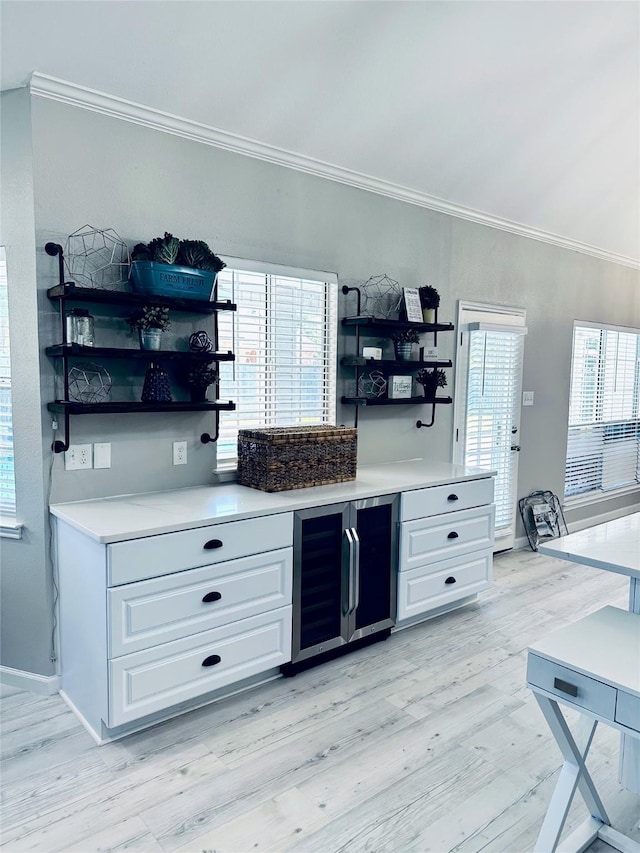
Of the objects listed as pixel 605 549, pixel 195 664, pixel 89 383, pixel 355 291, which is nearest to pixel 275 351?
pixel 355 291

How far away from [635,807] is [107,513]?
7.28ft

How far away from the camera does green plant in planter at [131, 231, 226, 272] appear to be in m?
2.62

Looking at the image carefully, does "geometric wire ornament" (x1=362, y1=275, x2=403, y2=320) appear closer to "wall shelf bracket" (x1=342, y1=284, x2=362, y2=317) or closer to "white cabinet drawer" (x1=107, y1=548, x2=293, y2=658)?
"wall shelf bracket" (x1=342, y1=284, x2=362, y2=317)

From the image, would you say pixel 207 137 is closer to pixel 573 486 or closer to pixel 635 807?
pixel 635 807

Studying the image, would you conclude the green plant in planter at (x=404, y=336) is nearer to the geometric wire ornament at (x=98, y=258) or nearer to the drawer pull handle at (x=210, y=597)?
the geometric wire ornament at (x=98, y=258)

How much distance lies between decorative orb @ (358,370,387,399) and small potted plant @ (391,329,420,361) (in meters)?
0.18

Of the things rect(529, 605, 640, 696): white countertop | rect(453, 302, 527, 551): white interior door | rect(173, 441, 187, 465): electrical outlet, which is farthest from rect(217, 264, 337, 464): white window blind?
rect(529, 605, 640, 696): white countertop

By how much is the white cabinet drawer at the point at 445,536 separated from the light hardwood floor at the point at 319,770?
1.77 feet

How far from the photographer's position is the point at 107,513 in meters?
2.44

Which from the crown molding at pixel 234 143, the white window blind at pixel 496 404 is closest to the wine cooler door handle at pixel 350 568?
the white window blind at pixel 496 404

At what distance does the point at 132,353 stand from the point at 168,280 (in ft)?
1.20

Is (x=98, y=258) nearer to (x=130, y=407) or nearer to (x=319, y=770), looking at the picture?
(x=130, y=407)

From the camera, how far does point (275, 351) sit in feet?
10.8

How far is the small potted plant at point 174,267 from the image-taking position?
8.51ft
